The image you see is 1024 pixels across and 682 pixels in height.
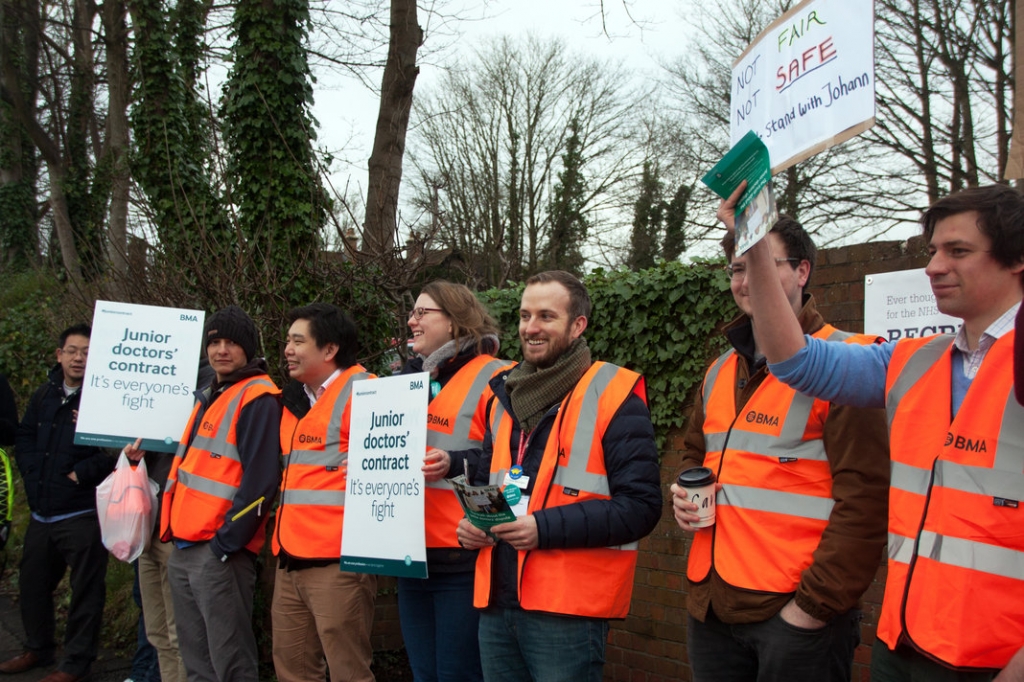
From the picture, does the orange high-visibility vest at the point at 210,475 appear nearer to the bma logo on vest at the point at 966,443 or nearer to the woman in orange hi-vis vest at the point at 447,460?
the woman in orange hi-vis vest at the point at 447,460

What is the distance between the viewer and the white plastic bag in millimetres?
4973

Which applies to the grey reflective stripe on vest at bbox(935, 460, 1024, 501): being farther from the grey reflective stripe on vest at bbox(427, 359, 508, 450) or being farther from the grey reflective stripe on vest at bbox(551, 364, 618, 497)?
the grey reflective stripe on vest at bbox(427, 359, 508, 450)

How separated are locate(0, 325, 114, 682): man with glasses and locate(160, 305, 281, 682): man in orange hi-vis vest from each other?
1.71m

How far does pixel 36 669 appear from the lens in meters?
6.46

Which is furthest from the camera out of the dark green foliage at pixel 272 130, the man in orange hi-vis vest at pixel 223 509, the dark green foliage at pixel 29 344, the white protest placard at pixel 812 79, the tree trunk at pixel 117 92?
the tree trunk at pixel 117 92

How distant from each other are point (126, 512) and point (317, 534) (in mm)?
1488

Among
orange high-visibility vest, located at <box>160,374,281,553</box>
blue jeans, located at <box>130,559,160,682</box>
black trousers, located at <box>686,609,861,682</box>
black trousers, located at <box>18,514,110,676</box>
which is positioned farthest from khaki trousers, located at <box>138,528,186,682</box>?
black trousers, located at <box>686,609,861,682</box>

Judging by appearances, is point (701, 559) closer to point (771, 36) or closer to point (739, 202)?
point (739, 202)

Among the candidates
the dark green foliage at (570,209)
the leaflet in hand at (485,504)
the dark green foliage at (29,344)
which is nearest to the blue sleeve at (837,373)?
the leaflet in hand at (485,504)

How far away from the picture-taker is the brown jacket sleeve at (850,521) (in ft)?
8.29

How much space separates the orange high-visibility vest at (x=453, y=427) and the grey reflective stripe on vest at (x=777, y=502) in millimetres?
1446

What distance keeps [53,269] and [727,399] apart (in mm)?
18508

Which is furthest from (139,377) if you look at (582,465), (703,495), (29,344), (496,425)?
(29,344)

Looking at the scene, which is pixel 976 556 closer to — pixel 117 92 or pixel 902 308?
pixel 902 308
